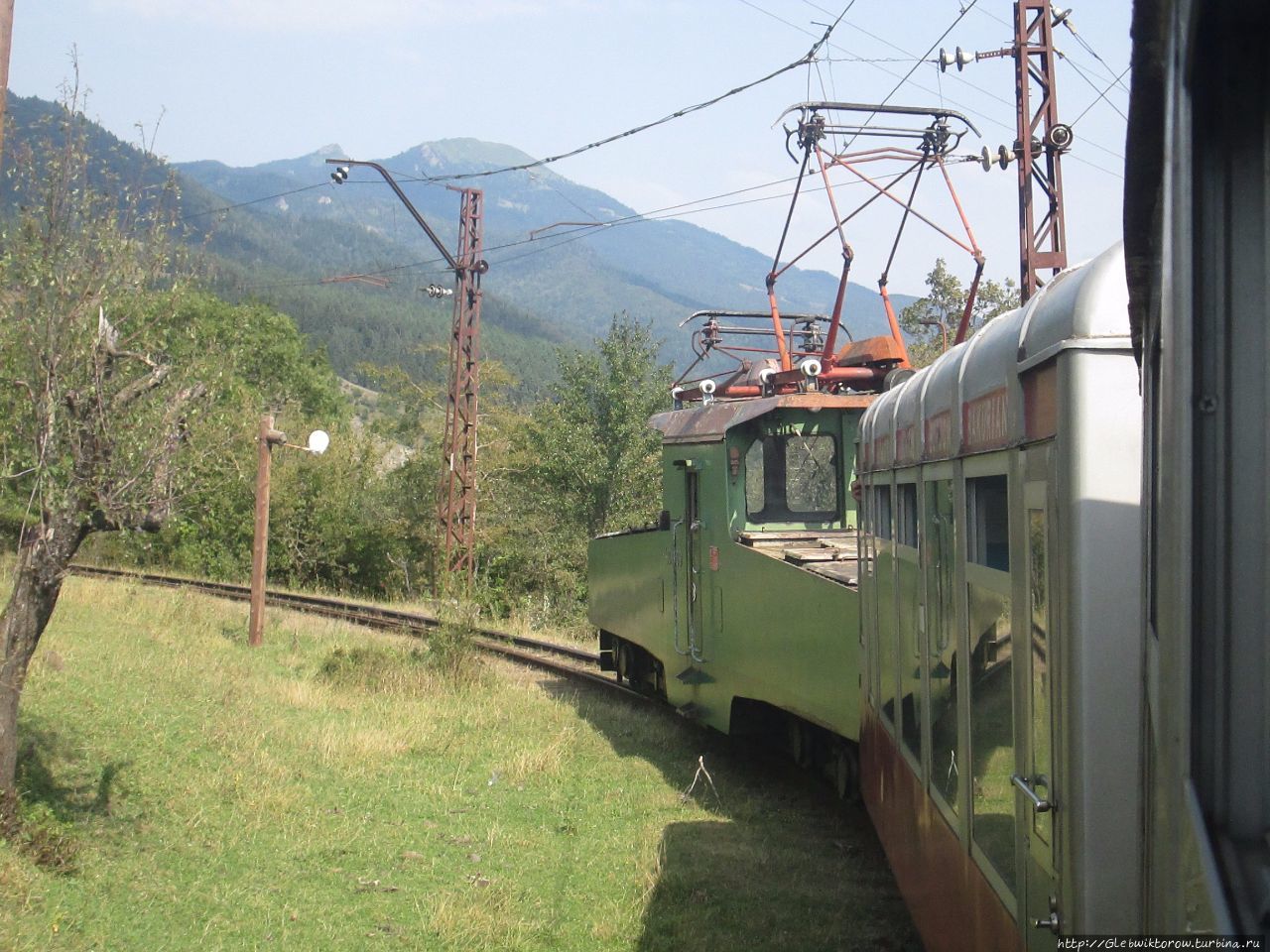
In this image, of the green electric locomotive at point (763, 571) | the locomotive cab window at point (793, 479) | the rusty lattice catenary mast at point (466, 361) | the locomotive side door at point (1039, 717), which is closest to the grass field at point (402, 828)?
the green electric locomotive at point (763, 571)

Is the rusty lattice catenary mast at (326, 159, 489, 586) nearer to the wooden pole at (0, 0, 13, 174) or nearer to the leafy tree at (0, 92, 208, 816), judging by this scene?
the leafy tree at (0, 92, 208, 816)

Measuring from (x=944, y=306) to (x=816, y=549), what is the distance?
77.6 feet

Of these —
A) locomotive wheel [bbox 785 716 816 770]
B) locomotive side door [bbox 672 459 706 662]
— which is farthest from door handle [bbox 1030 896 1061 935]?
locomotive side door [bbox 672 459 706 662]

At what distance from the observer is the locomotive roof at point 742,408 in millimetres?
10312

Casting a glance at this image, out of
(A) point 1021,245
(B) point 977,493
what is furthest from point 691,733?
(B) point 977,493

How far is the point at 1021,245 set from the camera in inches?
624

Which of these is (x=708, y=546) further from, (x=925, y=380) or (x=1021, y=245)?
(x=1021, y=245)

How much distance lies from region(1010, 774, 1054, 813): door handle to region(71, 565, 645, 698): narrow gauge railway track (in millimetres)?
11331

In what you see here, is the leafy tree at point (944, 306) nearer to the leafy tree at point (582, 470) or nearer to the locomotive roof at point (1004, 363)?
the leafy tree at point (582, 470)

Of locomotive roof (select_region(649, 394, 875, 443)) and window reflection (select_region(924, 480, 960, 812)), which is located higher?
locomotive roof (select_region(649, 394, 875, 443))

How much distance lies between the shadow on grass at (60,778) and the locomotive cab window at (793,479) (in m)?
5.15

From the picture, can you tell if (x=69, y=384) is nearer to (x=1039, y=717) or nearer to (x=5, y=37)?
(x=5, y=37)

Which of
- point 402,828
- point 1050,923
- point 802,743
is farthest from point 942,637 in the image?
point 402,828

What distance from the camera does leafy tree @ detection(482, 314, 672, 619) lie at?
32.2 meters
